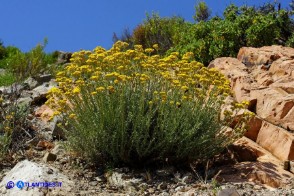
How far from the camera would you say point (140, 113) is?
236 inches

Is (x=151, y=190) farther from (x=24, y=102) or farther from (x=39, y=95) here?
(x=39, y=95)

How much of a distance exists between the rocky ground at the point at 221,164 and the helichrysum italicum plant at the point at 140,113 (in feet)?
0.80

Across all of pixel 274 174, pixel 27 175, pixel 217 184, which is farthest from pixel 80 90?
pixel 274 174

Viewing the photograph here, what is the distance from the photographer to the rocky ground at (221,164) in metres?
5.79

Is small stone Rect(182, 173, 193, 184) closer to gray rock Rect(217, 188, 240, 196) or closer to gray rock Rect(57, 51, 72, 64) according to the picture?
gray rock Rect(217, 188, 240, 196)

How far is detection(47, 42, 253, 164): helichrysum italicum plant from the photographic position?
19.8ft

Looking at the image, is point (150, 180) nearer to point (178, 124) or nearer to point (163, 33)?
point (178, 124)

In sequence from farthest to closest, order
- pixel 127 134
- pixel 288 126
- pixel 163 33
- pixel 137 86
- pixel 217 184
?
pixel 163 33 → pixel 288 126 → pixel 137 86 → pixel 127 134 → pixel 217 184

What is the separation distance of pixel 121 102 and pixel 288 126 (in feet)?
8.70

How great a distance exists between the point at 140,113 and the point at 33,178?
4.55ft

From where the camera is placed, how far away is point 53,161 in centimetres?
668

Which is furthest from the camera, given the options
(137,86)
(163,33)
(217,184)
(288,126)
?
(163,33)

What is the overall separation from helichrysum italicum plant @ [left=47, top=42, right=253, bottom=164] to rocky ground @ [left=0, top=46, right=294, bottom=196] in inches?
9.6

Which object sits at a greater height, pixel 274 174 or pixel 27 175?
pixel 27 175
